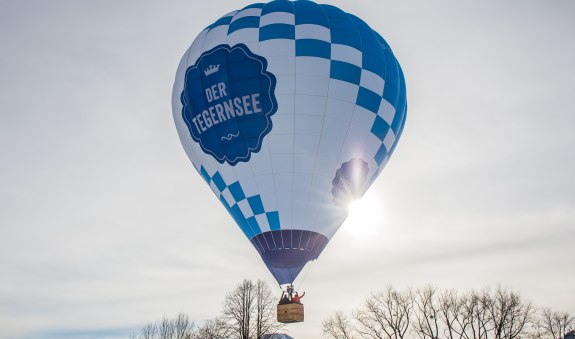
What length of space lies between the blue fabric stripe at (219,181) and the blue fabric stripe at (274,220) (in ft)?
6.98

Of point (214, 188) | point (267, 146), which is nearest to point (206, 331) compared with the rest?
point (214, 188)

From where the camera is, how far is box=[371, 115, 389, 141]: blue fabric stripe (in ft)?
52.0

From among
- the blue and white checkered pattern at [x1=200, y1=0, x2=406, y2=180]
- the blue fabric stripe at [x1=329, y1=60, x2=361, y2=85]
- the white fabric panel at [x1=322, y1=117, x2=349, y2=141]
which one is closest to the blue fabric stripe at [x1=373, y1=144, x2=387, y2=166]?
the blue and white checkered pattern at [x1=200, y1=0, x2=406, y2=180]

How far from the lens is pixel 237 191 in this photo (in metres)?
15.2

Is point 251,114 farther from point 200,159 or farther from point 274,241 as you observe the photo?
point 274,241

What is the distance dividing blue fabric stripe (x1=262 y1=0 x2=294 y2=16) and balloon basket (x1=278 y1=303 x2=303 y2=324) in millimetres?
9500

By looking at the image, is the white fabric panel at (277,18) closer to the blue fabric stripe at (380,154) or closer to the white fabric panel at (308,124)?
the white fabric panel at (308,124)

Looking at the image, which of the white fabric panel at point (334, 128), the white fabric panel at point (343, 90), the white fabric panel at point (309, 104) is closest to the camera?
the white fabric panel at point (309, 104)

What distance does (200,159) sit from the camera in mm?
16422

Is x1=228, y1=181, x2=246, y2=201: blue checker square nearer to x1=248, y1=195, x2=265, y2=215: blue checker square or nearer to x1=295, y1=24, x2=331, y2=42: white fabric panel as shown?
x1=248, y1=195, x2=265, y2=215: blue checker square

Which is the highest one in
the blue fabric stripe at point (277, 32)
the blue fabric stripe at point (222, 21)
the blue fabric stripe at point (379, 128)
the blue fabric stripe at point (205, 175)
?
the blue fabric stripe at point (222, 21)

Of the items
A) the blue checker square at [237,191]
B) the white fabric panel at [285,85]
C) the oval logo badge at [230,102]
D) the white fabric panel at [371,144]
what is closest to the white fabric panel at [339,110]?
the white fabric panel at [371,144]

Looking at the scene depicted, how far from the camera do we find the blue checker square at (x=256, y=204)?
14.6 m

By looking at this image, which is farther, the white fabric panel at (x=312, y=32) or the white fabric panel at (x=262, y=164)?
the white fabric panel at (x=312, y=32)
